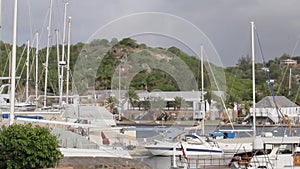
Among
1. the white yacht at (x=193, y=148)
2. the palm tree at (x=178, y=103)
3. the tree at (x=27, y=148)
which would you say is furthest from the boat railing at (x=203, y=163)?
the tree at (x=27, y=148)

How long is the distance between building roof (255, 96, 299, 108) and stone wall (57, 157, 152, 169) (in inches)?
2921

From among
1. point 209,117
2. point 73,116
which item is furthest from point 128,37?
point 73,116

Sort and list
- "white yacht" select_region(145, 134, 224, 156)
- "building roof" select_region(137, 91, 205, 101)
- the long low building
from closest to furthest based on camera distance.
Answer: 1. "building roof" select_region(137, 91, 205, 101)
2. "white yacht" select_region(145, 134, 224, 156)
3. the long low building

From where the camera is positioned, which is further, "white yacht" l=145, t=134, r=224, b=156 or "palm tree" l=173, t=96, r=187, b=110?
"white yacht" l=145, t=134, r=224, b=156

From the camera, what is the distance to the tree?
1777 cm

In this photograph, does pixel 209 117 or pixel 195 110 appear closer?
pixel 195 110

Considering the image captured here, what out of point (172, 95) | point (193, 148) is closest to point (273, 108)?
point (193, 148)

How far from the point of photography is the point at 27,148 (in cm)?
1781

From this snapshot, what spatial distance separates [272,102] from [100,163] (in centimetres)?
7644

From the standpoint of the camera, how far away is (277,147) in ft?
88.2

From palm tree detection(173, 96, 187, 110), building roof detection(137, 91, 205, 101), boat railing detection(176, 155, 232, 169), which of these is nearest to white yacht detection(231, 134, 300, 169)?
boat railing detection(176, 155, 232, 169)

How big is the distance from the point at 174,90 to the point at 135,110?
1891mm

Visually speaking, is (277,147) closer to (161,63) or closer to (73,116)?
(161,63)

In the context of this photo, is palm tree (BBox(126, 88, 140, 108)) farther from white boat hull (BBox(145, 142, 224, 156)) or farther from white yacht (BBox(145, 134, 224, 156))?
white yacht (BBox(145, 134, 224, 156))
